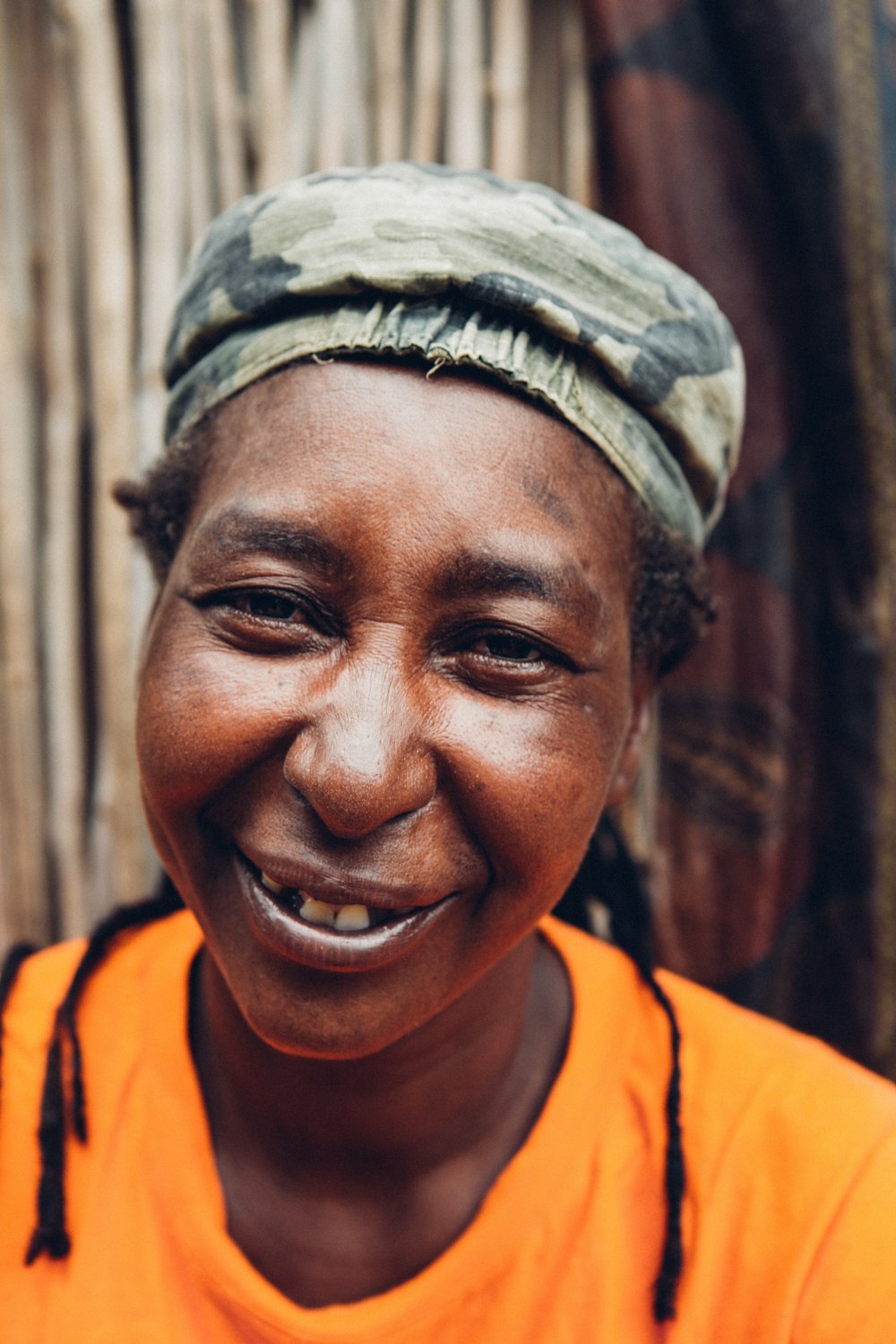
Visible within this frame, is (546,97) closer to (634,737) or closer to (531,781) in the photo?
(634,737)

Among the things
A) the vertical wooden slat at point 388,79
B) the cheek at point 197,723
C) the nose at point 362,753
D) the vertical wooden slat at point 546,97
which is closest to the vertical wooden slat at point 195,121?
the vertical wooden slat at point 388,79

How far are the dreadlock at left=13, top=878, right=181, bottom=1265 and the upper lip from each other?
23.7 inches

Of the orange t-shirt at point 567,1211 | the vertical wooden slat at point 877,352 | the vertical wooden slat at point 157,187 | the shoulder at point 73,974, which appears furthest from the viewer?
the vertical wooden slat at point 157,187

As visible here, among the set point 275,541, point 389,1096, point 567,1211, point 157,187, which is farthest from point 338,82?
point 567,1211

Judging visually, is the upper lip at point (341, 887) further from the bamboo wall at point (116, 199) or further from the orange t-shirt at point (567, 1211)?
the bamboo wall at point (116, 199)

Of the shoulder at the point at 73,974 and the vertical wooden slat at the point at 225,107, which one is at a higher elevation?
the vertical wooden slat at the point at 225,107

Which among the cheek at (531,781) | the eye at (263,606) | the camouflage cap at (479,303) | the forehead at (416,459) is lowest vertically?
the cheek at (531,781)

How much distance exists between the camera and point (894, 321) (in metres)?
1.91

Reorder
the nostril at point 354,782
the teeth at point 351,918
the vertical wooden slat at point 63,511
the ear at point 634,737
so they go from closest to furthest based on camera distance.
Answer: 1. the nostril at point 354,782
2. the teeth at point 351,918
3. the ear at point 634,737
4. the vertical wooden slat at point 63,511

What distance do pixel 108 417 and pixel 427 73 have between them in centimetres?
91

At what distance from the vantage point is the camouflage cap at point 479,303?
4.17 feet

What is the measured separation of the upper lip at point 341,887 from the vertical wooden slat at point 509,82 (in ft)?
4.79

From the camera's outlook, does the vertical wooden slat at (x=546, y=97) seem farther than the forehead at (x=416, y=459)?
Yes

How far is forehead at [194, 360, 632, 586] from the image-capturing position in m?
1.20
